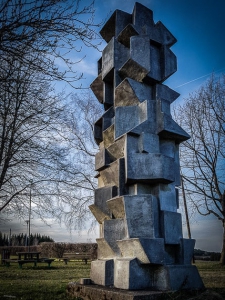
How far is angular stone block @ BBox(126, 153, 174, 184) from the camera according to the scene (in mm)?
3340

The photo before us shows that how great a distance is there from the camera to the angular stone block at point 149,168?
334 centimetres

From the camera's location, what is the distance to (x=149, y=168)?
3.37 meters

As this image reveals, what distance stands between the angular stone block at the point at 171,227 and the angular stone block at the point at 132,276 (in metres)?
0.42

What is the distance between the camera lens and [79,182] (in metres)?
13.3

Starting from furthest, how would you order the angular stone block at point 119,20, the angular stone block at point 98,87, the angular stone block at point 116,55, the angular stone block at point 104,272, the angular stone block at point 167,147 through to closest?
the angular stone block at point 98,87
the angular stone block at point 119,20
the angular stone block at point 116,55
the angular stone block at point 167,147
the angular stone block at point 104,272

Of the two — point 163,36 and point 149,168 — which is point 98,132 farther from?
point 163,36

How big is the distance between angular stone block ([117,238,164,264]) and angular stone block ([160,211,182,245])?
13 centimetres

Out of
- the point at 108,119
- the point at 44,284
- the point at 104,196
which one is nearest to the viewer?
the point at 104,196

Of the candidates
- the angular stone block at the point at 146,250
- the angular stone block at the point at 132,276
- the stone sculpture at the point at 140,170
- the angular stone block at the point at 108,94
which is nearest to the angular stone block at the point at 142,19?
the stone sculpture at the point at 140,170

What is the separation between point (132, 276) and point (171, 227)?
71cm

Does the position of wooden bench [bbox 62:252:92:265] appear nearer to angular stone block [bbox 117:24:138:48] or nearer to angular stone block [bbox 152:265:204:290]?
angular stone block [bbox 152:265:204:290]

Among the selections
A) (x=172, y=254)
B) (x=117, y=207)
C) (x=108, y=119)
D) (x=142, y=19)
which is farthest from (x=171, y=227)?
(x=142, y=19)

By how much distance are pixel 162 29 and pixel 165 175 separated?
2203 mm

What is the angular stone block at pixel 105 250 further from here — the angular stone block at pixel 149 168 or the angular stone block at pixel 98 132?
the angular stone block at pixel 98 132
